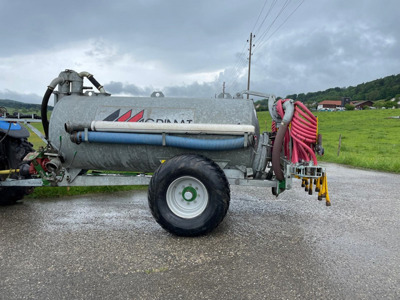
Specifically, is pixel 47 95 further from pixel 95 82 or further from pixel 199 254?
pixel 199 254

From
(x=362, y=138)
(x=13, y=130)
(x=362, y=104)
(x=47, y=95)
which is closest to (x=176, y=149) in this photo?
(x=47, y=95)

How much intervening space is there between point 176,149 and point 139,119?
72 centimetres

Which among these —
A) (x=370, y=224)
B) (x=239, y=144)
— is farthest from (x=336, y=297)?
(x=370, y=224)

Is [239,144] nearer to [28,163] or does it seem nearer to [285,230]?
[285,230]

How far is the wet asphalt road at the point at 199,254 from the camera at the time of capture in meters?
3.45

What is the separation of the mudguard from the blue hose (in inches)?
60.0

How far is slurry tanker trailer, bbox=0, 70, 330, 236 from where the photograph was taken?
4.89m

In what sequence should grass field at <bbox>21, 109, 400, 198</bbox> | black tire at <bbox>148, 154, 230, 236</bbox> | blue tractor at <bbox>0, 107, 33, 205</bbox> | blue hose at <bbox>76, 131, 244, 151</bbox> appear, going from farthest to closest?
grass field at <bbox>21, 109, 400, 198</bbox> < blue tractor at <bbox>0, 107, 33, 205</bbox> < blue hose at <bbox>76, 131, 244, 151</bbox> < black tire at <bbox>148, 154, 230, 236</bbox>

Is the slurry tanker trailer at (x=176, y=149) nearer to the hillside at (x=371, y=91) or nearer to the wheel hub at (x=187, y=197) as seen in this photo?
the wheel hub at (x=187, y=197)


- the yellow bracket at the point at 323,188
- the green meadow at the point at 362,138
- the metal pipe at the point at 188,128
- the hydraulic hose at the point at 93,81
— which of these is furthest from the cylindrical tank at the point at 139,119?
the green meadow at the point at 362,138

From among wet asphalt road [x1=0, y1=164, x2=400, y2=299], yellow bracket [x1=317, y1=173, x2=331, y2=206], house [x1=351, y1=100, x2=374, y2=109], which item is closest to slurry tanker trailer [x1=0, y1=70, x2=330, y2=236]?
yellow bracket [x1=317, y1=173, x2=331, y2=206]

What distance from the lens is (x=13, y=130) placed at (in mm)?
6156

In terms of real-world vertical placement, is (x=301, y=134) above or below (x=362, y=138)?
above

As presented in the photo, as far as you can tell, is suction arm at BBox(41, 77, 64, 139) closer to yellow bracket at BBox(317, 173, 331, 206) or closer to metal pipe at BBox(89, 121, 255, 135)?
metal pipe at BBox(89, 121, 255, 135)
